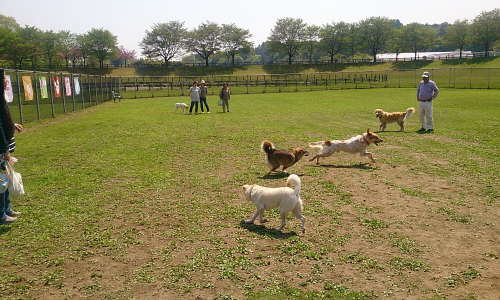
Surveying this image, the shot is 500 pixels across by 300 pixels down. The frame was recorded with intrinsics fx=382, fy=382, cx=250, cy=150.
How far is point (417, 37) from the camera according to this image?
9662 cm

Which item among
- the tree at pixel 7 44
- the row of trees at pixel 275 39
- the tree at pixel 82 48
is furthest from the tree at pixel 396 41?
the tree at pixel 7 44

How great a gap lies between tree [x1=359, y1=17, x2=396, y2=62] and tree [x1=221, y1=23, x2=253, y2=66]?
3075 centimetres

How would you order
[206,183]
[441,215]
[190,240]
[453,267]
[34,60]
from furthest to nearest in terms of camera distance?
[34,60] → [206,183] → [441,215] → [190,240] → [453,267]

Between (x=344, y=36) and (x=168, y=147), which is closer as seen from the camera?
(x=168, y=147)

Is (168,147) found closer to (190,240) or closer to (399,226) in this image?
(190,240)

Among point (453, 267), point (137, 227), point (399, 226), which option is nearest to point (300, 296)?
point (453, 267)

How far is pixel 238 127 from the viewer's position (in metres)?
15.8

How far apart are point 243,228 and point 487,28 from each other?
101 m

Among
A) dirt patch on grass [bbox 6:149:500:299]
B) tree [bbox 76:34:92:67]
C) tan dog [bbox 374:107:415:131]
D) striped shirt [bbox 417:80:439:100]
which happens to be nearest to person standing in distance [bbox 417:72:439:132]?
striped shirt [bbox 417:80:439:100]

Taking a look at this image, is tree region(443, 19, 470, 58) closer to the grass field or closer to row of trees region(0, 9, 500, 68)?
row of trees region(0, 9, 500, 68)

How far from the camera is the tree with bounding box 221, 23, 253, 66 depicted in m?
97.1

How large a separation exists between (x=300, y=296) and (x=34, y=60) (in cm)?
9049

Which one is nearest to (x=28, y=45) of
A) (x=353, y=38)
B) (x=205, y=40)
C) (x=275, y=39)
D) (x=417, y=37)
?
(x=205, y=40)

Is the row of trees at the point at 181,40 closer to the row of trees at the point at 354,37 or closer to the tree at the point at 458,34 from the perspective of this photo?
the row of trees at the point at 354,37
